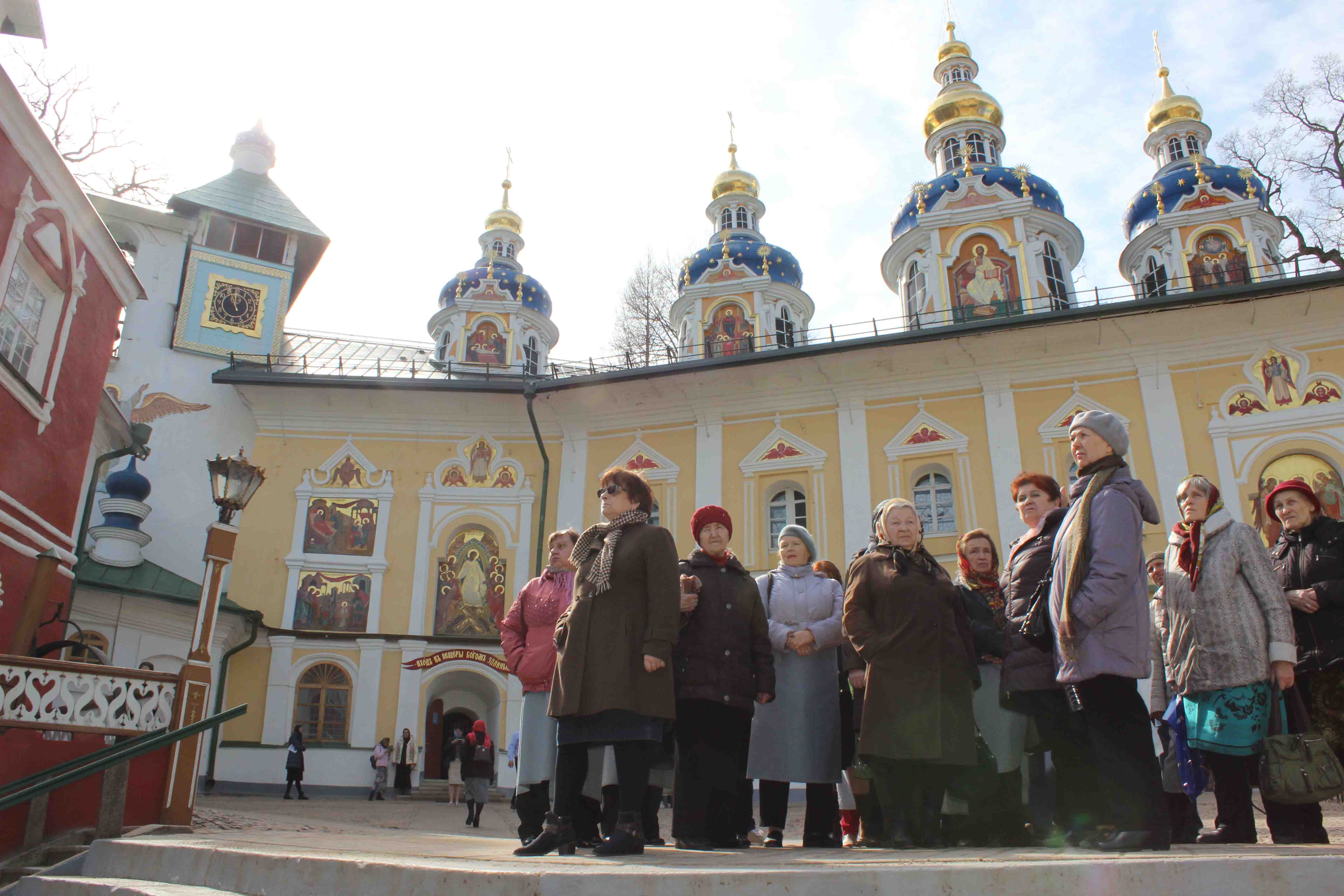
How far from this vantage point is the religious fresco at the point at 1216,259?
22.1m

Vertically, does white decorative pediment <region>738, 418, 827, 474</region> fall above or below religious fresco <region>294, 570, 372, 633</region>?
above

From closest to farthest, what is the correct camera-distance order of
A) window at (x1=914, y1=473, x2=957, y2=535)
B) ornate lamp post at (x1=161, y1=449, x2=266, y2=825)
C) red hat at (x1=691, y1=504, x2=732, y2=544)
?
red hat at (x1=691, y1=504, x2=732, y2=544) < ornate lamp post at (x1=161, y1=449, x2=266, y2=825) < window at (x1=914, y1=473, x2=957, y2=535)

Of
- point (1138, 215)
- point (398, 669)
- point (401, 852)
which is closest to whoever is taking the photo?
point (401, 852)

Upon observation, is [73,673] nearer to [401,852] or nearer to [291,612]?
[401,852]

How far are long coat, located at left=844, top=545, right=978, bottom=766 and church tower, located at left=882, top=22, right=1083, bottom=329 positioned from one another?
1453cm

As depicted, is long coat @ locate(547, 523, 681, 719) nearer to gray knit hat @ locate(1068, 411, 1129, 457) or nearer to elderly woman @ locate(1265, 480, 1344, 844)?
gray knit hat @ locate(1068, 411, 1129, 457)

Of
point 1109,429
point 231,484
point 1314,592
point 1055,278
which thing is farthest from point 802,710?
point 1055,278

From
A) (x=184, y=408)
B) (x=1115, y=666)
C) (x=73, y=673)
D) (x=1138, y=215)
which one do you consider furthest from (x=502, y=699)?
(x=1138, y=215)

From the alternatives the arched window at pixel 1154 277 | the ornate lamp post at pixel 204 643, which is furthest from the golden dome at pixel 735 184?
the ornate lamp post at pixel 204 643

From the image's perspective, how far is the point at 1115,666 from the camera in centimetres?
366

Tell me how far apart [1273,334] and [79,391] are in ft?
54.3

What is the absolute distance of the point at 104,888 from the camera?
4047 millimetres

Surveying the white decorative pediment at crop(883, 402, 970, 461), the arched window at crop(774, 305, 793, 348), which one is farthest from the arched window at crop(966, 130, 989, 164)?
the white decorative pediment at crop(883, 402, 970, 461)

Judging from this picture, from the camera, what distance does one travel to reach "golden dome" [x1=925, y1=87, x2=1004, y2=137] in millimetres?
23469
